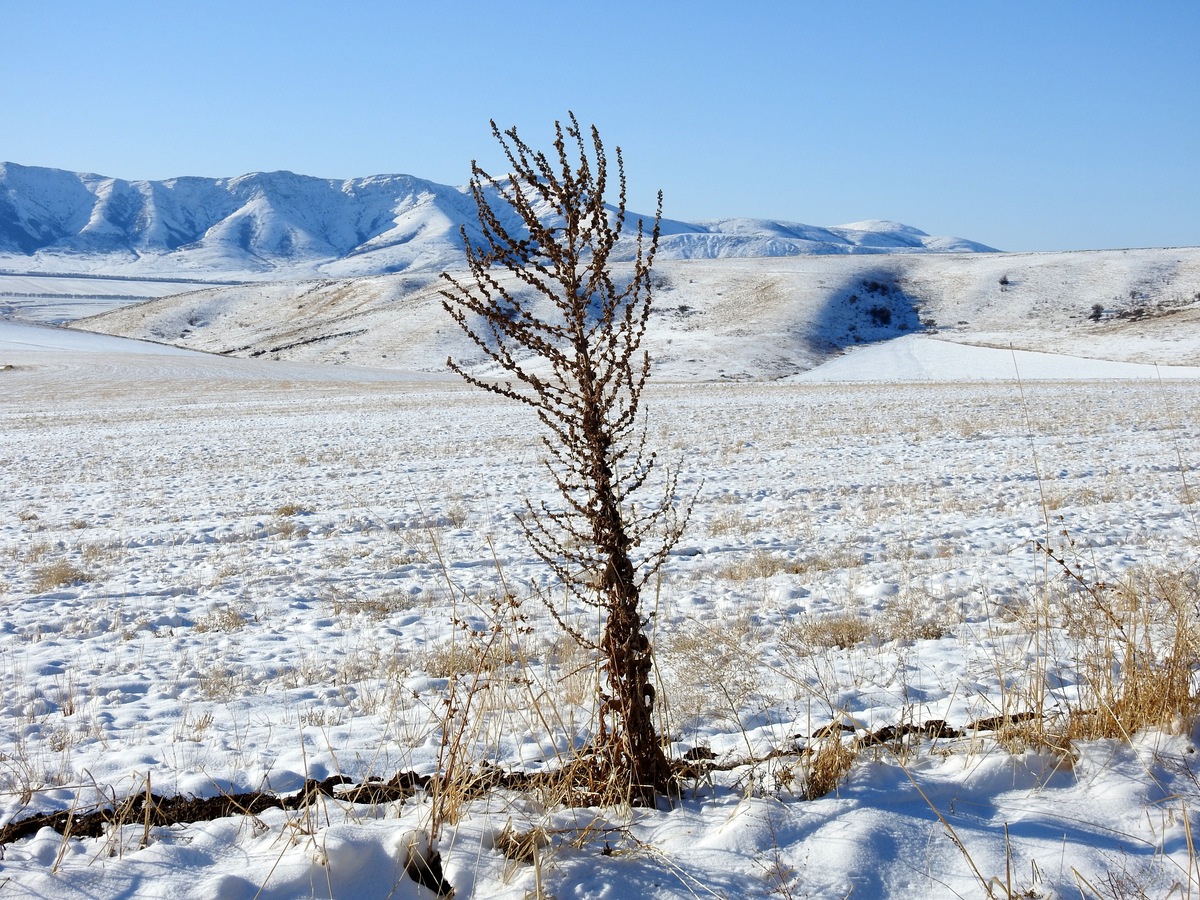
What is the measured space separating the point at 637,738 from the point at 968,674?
9.62 ft

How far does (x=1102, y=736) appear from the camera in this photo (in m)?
3.99

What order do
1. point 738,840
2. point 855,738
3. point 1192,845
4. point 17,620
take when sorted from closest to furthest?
point 1192,845 → point 738,840 → point 855,738 → point 17,620

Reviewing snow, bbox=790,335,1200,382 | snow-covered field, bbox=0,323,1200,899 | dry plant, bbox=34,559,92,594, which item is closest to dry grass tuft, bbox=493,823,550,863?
snow-covered field, bbox=0,323,1200,899

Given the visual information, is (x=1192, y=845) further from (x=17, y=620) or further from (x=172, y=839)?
(x=17, y=620)

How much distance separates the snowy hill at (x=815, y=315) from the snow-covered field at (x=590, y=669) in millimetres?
51342

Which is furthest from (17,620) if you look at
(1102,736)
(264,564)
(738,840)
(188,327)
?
(188,327)

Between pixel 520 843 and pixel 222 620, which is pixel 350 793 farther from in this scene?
pixel 222 620

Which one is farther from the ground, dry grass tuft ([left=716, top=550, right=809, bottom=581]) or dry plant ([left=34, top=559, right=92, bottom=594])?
dry grass tuft ([left=716, top=550, right=809, bottom=581])

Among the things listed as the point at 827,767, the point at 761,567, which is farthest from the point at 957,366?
the point at 827,767

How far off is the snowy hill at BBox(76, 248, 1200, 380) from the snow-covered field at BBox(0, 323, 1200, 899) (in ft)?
168

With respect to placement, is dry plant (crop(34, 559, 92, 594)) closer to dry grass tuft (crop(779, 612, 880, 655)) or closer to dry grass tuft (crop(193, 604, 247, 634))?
dry grass tuft (crop(193, 604, 247, 634))

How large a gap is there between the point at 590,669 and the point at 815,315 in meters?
85.1

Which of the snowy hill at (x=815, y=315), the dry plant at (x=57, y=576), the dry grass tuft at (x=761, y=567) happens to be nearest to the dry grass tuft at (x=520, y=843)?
the dry grass tuft at (x=761, y=567)

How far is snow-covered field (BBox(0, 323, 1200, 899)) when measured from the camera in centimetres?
325
